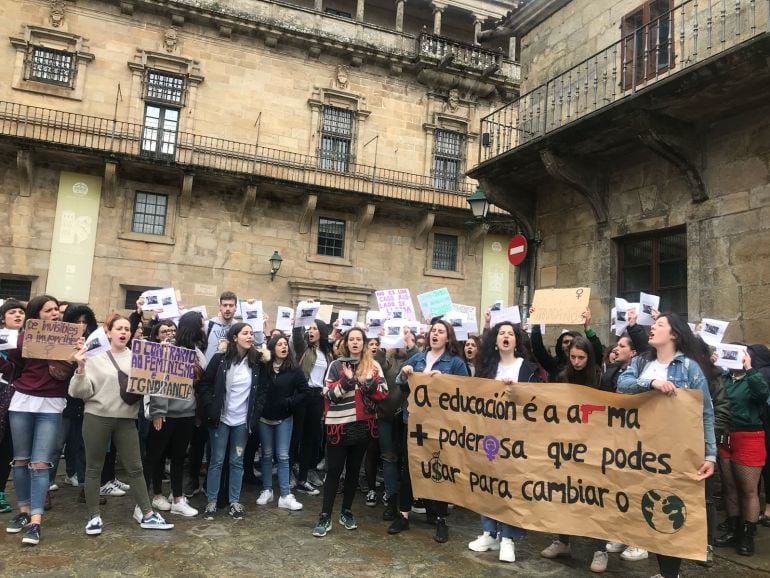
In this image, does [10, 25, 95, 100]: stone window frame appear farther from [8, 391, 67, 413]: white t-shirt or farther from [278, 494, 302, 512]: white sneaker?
[278, 494, 302, 512]: white sneaker

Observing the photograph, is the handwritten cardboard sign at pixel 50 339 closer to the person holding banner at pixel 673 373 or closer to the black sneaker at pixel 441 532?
the black sneaker at pixel 441 532

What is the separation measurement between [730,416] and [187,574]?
15.6 ft

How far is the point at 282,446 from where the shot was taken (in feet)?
19.5

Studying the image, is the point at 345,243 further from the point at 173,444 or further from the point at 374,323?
the point at 173,444

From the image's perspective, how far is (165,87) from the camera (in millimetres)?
19969

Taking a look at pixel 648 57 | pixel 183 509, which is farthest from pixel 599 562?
pixel 648 57

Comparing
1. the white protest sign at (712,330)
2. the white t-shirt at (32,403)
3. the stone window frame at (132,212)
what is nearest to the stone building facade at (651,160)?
the white protest sign at (712,330)

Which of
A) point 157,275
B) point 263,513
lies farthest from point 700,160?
point 157,275

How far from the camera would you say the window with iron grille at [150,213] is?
19328 mm

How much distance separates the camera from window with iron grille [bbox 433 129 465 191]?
23281 mm

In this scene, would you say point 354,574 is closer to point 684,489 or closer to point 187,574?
point 187,574

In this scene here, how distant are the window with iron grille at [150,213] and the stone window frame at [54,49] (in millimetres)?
3894

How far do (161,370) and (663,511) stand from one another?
418 cm

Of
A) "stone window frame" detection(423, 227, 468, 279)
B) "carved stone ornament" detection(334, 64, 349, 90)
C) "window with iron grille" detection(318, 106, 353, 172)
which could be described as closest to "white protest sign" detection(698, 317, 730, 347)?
"stone window frame" detection(423, 227, 468, 279)
